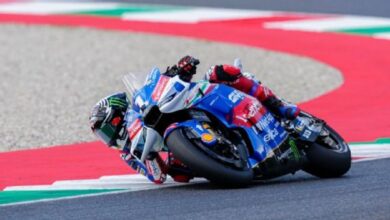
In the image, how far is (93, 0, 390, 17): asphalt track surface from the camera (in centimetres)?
2095

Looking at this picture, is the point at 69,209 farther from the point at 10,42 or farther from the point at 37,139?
the point at 10,42

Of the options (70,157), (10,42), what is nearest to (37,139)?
(70,157)

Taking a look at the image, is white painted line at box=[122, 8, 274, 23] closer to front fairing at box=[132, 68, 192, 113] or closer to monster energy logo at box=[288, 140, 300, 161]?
monster energy logo at box=[288, 140, 300, 161]

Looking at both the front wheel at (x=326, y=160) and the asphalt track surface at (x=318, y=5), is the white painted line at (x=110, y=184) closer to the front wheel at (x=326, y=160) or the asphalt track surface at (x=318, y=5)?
the front wheel at (x=326, y=160)

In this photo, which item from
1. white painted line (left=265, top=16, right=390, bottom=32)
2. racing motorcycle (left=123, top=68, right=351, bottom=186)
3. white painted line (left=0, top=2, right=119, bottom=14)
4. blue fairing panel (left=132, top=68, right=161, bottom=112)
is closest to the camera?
racing motorcycle (left=123, top=68, right=351, bottom=186)

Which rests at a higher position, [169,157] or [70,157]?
[169,157]

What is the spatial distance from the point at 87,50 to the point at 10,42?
2.21 m

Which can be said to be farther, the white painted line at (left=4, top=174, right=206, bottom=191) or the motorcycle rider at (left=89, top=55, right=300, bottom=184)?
the white painted line at (left=4, top=174, right=206, bottom=191)

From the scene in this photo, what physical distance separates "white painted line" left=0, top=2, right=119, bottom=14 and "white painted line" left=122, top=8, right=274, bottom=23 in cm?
172

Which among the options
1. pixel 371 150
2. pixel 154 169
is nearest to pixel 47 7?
pixel 371 150

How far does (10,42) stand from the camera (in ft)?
72.8

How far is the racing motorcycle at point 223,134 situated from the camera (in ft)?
26.3

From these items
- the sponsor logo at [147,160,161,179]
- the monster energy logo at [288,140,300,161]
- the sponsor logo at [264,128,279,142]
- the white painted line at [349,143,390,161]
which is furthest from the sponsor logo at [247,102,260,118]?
the white painted line at [349,143,390,161]

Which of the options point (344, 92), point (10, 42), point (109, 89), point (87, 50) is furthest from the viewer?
point (10, 42)
